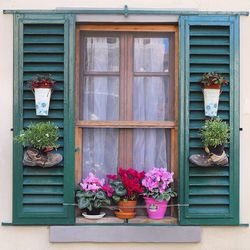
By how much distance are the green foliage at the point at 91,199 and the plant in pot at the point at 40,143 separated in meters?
0.38

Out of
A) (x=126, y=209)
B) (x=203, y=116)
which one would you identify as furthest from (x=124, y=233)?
(x=203, y=116)

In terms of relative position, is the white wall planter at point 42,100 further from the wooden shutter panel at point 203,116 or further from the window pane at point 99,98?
the wooden shutter panel at point 203,116

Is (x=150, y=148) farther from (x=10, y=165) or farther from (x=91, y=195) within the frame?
(x=10, y=165)

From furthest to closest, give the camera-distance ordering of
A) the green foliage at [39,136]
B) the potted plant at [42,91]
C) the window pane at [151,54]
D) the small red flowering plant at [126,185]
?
the window pane at [151,54]
the small red flowering plant at [126,185]
the potted plant at [42,91]
the green foliage at [39,136]

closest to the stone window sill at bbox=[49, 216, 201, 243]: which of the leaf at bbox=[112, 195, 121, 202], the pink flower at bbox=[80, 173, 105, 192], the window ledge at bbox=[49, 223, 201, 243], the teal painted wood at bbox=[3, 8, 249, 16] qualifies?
the window ledge at bbox=[49, 223, 201, 243]

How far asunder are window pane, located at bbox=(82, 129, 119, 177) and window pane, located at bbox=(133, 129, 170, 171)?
0.20 m

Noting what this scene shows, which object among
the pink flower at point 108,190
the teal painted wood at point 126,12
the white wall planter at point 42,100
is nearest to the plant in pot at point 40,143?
the white wall planter at point 42,100

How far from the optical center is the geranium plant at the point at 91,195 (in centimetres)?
489

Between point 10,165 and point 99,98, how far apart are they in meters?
1.03

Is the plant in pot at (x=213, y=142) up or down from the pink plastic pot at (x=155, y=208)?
up

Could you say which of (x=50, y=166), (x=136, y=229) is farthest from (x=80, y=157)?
(x=136, y=229)

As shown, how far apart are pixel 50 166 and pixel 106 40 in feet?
4.28

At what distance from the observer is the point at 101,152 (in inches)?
204

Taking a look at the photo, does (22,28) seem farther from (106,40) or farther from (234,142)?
(234,142)
